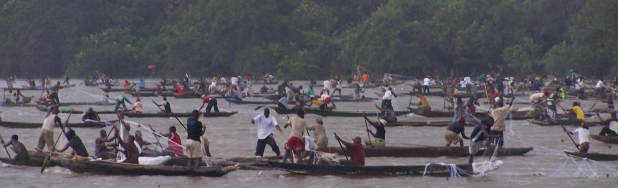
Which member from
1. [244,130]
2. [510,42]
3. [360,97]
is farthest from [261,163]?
[510,42]

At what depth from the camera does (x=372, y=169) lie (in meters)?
15.3

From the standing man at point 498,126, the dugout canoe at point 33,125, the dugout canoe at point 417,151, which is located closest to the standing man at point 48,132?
the dugout canoe at point 33,125

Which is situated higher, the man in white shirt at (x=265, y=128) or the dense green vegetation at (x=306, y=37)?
the dense green vegetation at (x=306, y=37)

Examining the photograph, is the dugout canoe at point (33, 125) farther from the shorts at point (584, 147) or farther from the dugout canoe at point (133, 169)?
the shorts at point (584, 147)

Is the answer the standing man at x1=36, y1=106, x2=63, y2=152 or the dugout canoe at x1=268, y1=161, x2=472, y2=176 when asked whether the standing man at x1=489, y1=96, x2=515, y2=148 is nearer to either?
the dugout canoe at x1=268, y1=161, x2=472, y2=176

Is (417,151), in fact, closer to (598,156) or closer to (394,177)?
(394,177)

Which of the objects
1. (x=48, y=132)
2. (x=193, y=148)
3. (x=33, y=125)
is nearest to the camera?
(x=193, y=148)

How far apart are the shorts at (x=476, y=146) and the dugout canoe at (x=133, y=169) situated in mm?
5312

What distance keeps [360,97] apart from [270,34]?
108 ft

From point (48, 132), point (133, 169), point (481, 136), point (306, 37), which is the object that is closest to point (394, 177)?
point (481, 136)

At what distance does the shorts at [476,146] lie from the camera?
17266mm

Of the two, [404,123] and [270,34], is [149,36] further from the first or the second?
[404,123]

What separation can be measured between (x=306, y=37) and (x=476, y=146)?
178 ft

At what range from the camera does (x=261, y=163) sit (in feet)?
52.6
